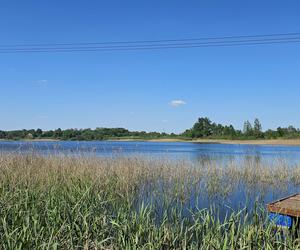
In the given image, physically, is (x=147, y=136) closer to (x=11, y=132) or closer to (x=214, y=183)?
(x=11, y=132)

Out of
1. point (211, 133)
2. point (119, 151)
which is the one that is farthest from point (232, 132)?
point (119, 151)

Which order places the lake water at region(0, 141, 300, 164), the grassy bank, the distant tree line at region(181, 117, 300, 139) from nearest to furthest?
the grassy bank, the lake water at region(0, 141, 300, 164), the distant tree line at region(181, 117, 300, 139)

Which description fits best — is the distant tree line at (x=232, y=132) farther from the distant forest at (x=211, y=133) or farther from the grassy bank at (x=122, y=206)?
the grassy bank at (x=122, y=206)

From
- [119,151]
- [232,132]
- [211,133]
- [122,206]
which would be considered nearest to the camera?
[122,206]

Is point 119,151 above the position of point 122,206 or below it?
above

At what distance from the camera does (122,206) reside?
553 cm

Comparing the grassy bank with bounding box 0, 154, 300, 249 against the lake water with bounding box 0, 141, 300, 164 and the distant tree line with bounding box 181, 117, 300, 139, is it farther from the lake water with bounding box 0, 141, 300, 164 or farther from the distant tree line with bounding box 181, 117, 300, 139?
the distant tree line with bounding box 181, 117, 300, 139

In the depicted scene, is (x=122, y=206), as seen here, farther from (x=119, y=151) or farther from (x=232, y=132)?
(x=232, y=132)

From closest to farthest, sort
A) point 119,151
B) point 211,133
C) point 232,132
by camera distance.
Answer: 1. point 119,151
2. point 232,132
3. point 211,133

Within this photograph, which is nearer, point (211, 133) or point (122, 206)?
point (122, 206)

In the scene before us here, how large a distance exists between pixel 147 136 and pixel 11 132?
54.1 metres

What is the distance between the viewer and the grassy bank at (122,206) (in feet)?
12.9

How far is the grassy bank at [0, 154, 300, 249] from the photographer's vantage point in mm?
3941

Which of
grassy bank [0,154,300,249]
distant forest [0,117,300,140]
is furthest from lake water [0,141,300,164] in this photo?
distant forest [0,117,300,140]
